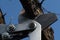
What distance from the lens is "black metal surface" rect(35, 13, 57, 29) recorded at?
2.82 meters

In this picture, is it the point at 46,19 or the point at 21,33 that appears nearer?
the point at 21,33

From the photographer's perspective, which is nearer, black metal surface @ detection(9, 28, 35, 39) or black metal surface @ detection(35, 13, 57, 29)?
black metal surface @ detection(9, 28, 35, 39)

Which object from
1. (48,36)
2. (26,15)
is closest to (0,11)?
(48,36)

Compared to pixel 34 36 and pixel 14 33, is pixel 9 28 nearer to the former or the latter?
pixel 14 33

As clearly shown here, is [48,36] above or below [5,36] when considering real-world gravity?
below

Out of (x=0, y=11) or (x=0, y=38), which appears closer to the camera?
(x=0, y=38)

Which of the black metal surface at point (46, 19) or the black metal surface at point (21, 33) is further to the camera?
the black metal surface at point (46, 19)

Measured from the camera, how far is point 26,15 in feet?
9.27

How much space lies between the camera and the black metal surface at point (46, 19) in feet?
9.27

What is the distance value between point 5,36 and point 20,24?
8.0 inches

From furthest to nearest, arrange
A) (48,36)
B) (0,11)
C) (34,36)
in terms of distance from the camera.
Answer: (0,11) < (48,36) < (34,36)

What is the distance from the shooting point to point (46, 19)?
2.86 meters

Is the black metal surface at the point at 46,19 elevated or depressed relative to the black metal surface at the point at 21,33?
depressed

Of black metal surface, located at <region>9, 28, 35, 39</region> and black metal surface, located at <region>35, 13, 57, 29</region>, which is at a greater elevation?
black metal surface, located at <region>9, 28, 35, 39</region>
